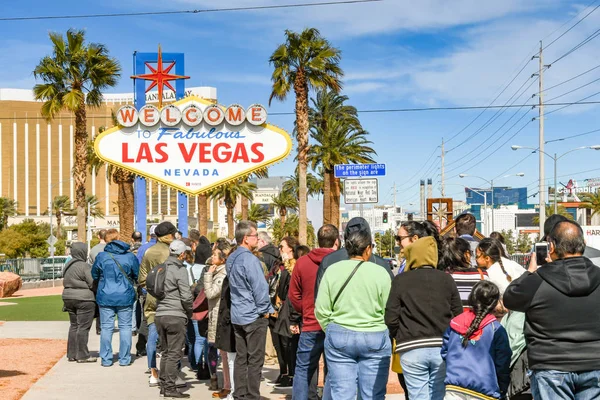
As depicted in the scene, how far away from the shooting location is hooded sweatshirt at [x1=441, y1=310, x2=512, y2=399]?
5.57m

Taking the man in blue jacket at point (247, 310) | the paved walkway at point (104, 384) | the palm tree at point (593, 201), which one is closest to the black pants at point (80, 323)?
the paved walkway at point (104, 384)

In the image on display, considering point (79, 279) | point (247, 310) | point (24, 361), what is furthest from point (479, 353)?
point (24, 361)

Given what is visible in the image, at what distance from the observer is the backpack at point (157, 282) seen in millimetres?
9242

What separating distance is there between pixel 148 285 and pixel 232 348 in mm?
1454

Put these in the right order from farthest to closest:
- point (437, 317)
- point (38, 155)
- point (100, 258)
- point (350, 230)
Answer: point (38, 155) < point (100, 258) < point (350, 230) < point (437, 317)

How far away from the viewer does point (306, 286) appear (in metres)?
7.91

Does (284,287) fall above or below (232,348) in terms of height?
above

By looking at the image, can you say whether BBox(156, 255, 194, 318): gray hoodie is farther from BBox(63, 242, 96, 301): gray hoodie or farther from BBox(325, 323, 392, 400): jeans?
BBox(325, 323, 392, 400): jeans

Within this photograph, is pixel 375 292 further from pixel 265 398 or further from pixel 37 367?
pixel 37 367

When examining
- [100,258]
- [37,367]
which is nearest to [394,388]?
[100,258]

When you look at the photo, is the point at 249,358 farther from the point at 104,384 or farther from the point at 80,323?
the point at 80,323

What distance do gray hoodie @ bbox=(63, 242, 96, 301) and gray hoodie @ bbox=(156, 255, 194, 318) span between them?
2981mm

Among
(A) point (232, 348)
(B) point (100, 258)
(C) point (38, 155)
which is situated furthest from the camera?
(C) point (38, 155)

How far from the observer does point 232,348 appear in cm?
860
